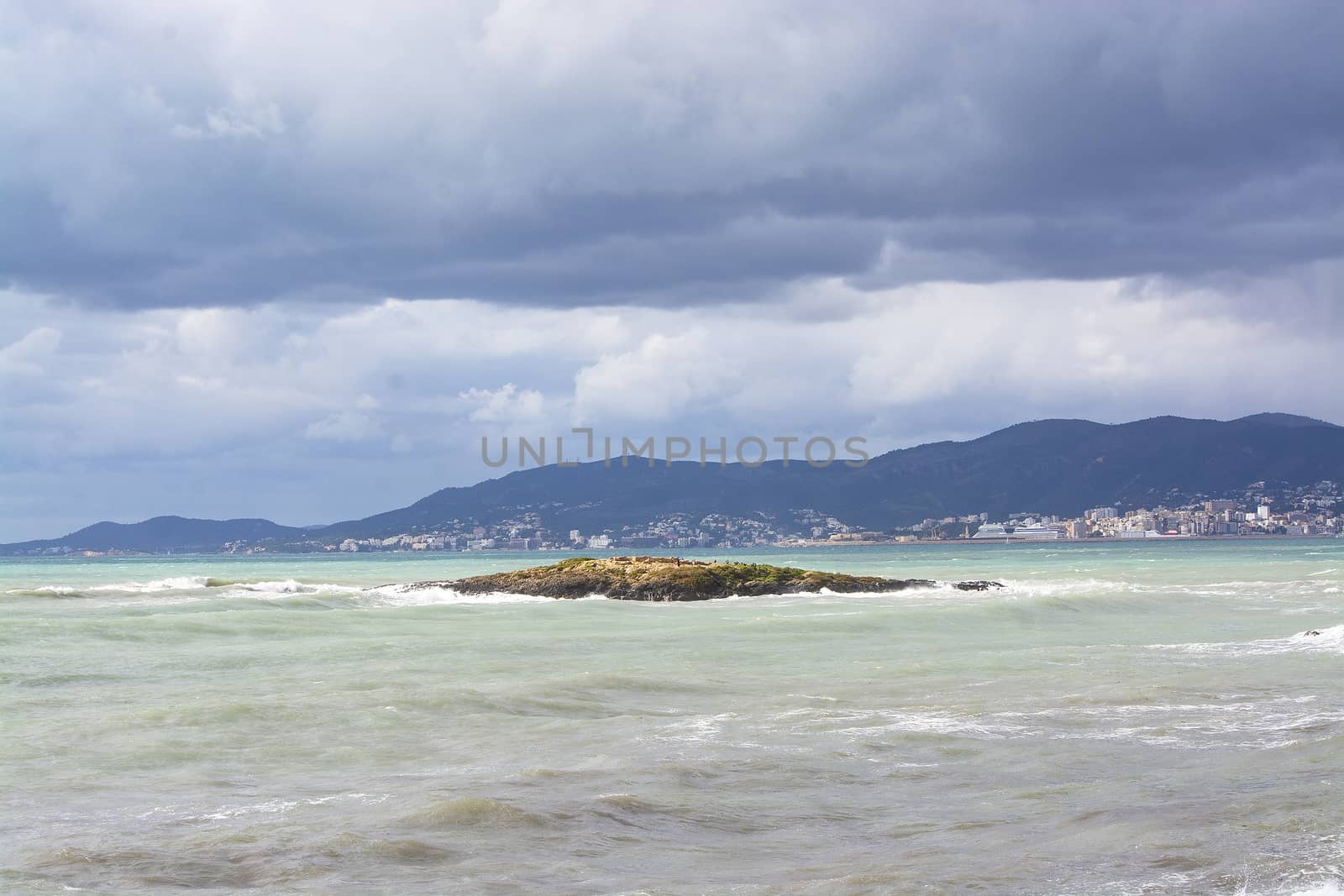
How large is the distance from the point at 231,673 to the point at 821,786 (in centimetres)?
1407

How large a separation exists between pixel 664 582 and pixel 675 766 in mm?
36703

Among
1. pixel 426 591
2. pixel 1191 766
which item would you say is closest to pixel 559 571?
pixel 426 591

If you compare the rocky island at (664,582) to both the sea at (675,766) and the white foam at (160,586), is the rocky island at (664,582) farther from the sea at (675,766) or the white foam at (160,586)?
the sea at (675,766)

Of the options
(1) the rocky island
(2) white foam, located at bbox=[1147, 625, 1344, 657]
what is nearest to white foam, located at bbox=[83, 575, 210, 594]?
(1) the rocky island

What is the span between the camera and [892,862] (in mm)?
9289

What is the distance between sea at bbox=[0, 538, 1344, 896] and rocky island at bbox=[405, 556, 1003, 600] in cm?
2015

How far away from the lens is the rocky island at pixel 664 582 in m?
49.2

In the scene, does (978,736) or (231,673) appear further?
(231,673)

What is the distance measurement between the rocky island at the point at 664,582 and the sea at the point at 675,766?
66.1ft

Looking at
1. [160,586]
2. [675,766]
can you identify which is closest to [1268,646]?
[675,766]

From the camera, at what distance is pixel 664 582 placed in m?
49.7

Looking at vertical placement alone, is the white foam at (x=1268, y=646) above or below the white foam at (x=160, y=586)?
below

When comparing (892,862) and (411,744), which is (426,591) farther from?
(892,862)


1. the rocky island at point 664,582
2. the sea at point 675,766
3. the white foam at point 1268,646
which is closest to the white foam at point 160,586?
the rocky island at point 664,582
